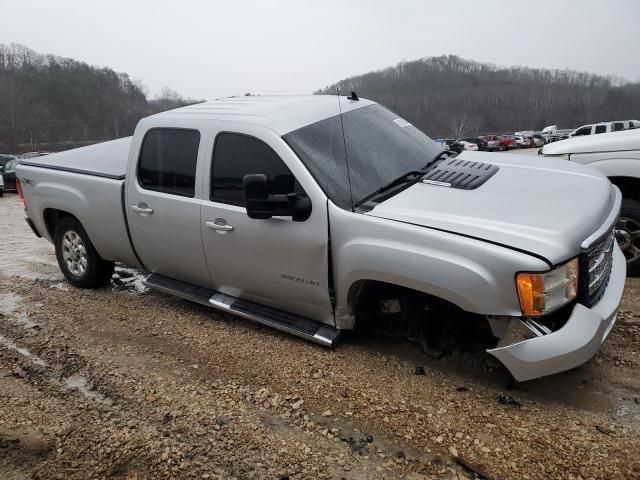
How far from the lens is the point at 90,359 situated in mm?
3906

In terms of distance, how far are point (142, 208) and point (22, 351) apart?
4.77 ft

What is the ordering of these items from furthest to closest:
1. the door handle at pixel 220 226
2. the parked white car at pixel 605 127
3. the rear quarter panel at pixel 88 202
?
the parked white car at pixel 605 127 → the rear quarter panel at pixel 88 202 → the door handle at pixel 220 226

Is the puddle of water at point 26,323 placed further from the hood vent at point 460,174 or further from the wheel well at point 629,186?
the wheel well at point 629,186

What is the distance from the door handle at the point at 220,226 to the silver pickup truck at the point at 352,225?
28 mm

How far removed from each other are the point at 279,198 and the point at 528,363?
177cm

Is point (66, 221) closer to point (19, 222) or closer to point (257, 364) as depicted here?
point (257, 364)

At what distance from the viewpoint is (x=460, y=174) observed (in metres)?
3.68

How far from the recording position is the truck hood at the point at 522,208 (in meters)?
2.79

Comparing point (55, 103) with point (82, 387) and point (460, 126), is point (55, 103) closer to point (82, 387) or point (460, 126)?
point (460, 126)

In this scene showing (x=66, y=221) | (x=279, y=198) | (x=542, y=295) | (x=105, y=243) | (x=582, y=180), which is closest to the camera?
(x=542, y=295)

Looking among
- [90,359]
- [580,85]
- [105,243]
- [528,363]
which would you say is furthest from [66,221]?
[580,85]

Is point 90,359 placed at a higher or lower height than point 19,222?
higher

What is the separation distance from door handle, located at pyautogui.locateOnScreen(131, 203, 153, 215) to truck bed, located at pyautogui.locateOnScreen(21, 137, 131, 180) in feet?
1.28

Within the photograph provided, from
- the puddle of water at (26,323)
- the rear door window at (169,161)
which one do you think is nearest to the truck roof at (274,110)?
the rear door window at (169,161)
